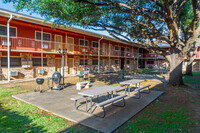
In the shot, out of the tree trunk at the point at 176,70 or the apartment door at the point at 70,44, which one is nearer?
the tree trunk at the point at 176,70

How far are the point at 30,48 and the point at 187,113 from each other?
45.1ft

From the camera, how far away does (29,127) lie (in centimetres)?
336

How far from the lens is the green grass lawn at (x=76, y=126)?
10.7 ft

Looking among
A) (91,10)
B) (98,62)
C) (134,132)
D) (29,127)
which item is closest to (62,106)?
(29,127)

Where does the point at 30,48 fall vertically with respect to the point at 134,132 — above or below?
above

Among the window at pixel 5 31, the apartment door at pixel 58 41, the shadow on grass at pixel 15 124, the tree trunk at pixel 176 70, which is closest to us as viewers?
the shadow on grass at pixel 15 124

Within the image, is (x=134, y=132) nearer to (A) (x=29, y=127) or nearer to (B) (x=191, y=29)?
(A) (x=29, y=127)

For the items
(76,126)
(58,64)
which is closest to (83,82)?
(76,126)

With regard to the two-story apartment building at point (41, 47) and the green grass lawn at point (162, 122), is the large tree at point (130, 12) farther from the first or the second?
the green grass lawn at point (162, 122)

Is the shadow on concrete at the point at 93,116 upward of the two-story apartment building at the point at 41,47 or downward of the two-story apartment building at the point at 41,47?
downward

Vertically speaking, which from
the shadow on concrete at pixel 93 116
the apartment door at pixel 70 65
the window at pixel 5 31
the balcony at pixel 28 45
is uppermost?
the window at pixel 5 31

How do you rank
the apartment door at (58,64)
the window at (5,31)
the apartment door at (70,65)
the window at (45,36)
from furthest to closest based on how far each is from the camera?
1. the apartment door at (70,65)
2. the apartment door at (58,64)
3. the window at (45,36)
4. the window at (5,31)

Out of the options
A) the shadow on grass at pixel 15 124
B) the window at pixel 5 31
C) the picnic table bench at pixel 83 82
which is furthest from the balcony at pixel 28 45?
the shadow on grass at pixel 15 124

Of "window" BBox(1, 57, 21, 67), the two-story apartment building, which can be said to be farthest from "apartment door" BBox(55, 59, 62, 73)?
"window" BBox(1, 57, 21, 67)
